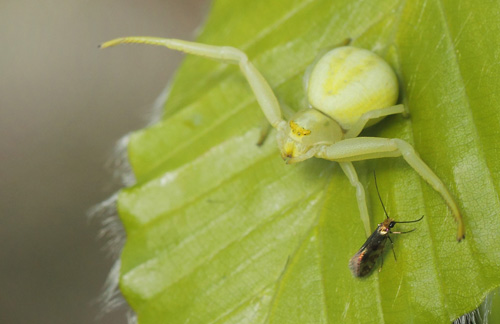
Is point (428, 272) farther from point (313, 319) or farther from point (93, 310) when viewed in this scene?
point (93, 310)

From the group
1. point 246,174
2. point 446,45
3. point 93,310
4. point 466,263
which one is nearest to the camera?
point 466,263

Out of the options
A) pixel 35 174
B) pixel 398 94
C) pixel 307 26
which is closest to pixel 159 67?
pixel 35 174

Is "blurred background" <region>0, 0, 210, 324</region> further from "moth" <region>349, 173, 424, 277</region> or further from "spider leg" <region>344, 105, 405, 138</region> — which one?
"moth" <region>349, 173, 424, 277</region>

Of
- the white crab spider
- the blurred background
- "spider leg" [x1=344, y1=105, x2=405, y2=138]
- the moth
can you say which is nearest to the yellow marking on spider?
the white crab spider

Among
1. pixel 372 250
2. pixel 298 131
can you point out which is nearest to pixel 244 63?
pixel 298 131

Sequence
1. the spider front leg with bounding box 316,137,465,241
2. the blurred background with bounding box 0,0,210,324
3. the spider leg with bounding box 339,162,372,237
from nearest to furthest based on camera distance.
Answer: the spider front leg with bounding box 316,137,465,241 < the spider leg with bounding box 339,162,372,237 < the blurred background with bounding box 0,0,210,324

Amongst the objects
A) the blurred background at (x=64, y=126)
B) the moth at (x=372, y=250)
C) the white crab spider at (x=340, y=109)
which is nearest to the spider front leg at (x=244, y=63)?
the white crab spider at (x=340, y=109)

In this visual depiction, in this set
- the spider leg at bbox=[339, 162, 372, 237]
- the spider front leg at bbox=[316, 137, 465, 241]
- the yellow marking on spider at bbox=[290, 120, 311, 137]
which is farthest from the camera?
the yellow marking on spider at bbox=[290, 120, 311, 137]
